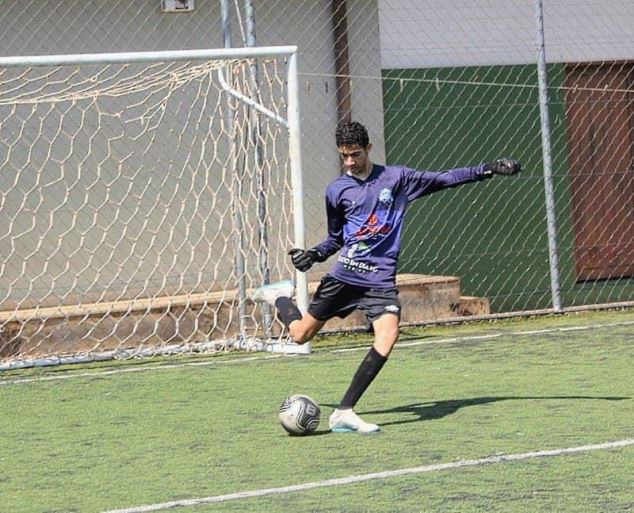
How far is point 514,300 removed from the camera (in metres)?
15.3

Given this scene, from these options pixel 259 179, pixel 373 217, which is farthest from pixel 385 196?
pixel 259 179

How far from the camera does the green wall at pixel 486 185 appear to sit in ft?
48.6

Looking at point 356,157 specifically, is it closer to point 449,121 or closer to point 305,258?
point 305,258

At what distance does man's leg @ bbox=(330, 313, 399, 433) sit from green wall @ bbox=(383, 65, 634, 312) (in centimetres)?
625

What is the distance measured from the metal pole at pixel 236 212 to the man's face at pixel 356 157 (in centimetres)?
368

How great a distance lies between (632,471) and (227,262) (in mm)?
7277

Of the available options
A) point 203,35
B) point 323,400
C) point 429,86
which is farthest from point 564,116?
point 323,400

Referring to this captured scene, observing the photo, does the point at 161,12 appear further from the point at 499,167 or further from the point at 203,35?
the point at 499,167

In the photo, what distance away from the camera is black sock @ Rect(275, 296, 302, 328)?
9.26 meters

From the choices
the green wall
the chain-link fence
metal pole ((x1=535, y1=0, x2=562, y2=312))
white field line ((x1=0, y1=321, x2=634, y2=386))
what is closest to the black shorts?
white field line ((x1=0, y1=321, x2=634, y2=386))

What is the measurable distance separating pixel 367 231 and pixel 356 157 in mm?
430

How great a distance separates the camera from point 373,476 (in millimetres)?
6902

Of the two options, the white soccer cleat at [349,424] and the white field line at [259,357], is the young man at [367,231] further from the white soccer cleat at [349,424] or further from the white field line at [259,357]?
the white field line at [259,357]

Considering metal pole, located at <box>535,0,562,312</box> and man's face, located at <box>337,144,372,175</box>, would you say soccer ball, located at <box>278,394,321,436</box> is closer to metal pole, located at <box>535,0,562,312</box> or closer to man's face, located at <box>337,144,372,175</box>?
man's face, located at <box>337,144,372,175</box>
